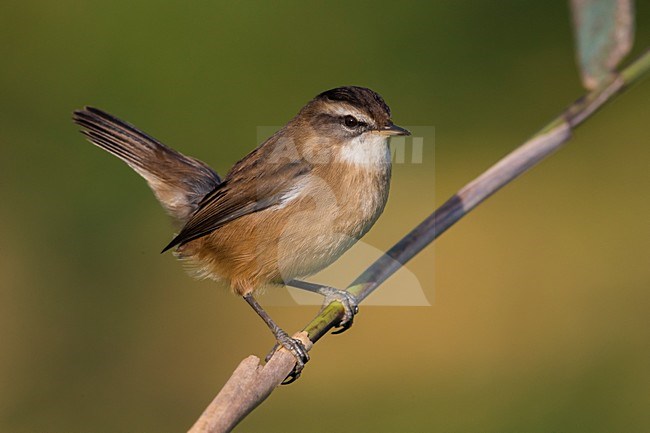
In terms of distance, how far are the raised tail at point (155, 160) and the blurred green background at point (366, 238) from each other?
2.64 feet

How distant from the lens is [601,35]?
156 cm

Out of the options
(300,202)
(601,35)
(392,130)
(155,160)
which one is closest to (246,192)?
(300,202)

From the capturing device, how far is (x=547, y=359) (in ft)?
11.8

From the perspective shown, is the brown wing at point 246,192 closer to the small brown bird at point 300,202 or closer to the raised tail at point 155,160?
the small brown bird at point 300,202

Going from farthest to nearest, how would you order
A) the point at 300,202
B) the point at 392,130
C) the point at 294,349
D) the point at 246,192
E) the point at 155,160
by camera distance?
the point at 155,160 → the point at 246,192 → the point at 300,202 → the point at 392,130 → the point at 294,349

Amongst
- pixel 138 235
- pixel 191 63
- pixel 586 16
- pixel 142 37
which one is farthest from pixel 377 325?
pixel 586 16

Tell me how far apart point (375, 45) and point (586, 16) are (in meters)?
2.94

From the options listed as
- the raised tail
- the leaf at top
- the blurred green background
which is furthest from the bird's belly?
the leaf at top

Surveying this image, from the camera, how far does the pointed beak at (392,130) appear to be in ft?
8.00

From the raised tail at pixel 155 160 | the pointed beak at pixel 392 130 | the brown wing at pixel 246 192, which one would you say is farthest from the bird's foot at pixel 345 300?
the raised tail at pixel 155 160

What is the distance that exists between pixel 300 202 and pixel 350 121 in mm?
276

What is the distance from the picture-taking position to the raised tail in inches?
124

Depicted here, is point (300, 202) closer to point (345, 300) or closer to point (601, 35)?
point (345, 300)

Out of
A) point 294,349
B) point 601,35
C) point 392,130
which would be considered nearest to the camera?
point 601,35
